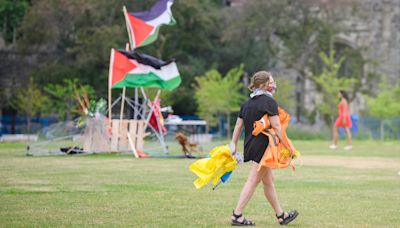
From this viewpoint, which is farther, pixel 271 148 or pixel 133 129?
pixel 133 129

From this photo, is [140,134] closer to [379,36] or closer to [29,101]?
[29,101]

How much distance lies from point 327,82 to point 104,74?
13.1 meters

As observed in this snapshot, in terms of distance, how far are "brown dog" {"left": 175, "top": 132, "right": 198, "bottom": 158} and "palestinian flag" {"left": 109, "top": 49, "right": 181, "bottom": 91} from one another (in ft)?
5.37

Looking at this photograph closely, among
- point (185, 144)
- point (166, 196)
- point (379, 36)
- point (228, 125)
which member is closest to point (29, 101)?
point (228, 125)

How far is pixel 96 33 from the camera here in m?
52.0

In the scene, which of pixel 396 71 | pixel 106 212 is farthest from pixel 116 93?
pixel 106 212

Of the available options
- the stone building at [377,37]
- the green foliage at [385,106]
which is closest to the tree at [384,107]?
the green foliage at [385,106]

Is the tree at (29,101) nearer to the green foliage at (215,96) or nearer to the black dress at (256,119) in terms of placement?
the green foliage at (215,96)

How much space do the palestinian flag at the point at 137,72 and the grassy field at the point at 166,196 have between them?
3964 millimetres

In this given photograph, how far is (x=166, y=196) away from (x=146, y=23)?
526 inches

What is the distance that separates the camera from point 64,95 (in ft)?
173

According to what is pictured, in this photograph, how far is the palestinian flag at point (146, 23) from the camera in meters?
26.2

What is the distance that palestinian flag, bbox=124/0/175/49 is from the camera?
2625cm

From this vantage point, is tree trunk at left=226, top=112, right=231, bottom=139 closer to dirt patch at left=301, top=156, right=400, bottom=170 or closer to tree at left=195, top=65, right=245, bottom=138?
tree at left=195, top=65, right=245, bottom=138
